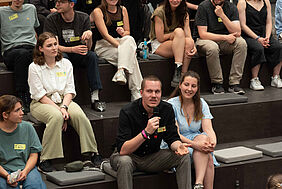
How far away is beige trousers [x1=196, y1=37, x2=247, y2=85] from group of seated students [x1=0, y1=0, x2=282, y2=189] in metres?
0.01

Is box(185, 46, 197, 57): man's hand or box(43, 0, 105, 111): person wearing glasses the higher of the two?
box(43, 0, 105, 111): person wearing glasses

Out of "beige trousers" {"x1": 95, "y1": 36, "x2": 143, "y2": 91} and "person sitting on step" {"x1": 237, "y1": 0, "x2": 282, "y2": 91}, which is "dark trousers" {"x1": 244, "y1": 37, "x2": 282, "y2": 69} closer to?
"person sitting on step" {"x1": 237, "y1": 0, "x2": 282, "y2": 91}

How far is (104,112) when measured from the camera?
5.46 metres

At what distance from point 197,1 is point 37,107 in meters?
2.81

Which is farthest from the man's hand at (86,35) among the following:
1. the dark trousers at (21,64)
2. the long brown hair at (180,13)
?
the long brown hair at (180,13)

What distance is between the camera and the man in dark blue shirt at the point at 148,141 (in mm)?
4484

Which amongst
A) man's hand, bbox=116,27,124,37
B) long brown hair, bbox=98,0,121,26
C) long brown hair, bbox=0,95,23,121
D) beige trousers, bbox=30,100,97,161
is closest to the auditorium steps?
beige trousers, bbox=30,100,97,161

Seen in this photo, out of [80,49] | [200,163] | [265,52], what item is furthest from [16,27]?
[265,52]

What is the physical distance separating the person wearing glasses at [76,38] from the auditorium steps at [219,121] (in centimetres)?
20

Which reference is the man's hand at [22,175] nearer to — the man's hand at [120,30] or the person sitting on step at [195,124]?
the person sitting on step at [195,124]

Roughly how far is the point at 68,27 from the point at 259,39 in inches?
84.2

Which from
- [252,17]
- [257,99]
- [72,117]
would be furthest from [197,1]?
[72,117]

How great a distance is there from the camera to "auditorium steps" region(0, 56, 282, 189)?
5035 millimetres

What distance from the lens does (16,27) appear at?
5.72 m
